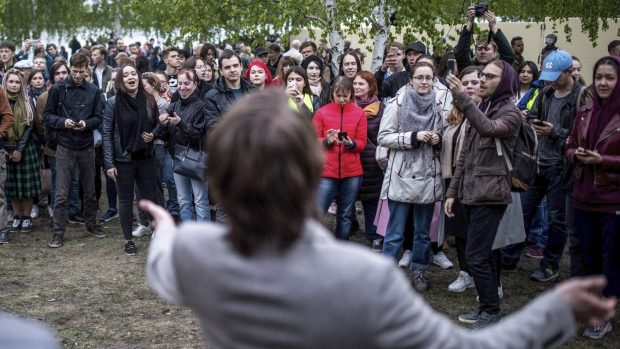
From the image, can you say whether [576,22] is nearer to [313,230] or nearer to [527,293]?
[527,293]

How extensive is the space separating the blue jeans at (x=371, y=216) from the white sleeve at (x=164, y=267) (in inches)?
242

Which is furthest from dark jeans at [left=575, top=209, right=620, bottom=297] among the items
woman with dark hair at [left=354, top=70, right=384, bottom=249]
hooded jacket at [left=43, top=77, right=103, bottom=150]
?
hooded jacket at [left=43, top=77, right=103, bottom=150]

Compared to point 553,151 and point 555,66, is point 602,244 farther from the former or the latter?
point 555,66

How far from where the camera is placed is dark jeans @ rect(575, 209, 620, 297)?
18.1ft

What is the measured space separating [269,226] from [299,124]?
0.83 feet

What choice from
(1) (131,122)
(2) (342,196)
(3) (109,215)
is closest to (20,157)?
(3) (109,215)

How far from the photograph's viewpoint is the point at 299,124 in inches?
71.7

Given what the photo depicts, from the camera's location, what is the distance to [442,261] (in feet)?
25.3

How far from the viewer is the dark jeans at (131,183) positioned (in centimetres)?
851

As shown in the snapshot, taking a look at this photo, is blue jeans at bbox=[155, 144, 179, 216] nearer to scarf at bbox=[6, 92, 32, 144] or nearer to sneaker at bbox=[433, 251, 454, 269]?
scarf at bbox=[6, 92, 32, 144]

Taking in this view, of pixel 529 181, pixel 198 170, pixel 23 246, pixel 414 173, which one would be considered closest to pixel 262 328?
pixel 529 181

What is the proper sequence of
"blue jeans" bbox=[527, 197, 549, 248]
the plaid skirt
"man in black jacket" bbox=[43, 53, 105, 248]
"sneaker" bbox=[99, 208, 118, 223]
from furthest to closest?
1. "sneaker" bbox=[99, 208, 118, 223]
2. the plaid skirt
3. "man in black jacket" bbox=[43, 53, 105, 248]
4. "blue jeans" bbox=[527, 197, 549, 248]

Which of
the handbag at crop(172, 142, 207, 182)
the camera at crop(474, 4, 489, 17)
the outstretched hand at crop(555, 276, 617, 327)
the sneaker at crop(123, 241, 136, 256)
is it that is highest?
the camera at crop(474, 4, 489, 17)

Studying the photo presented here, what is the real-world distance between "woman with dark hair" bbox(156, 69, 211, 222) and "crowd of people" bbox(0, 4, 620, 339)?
0.05ft
